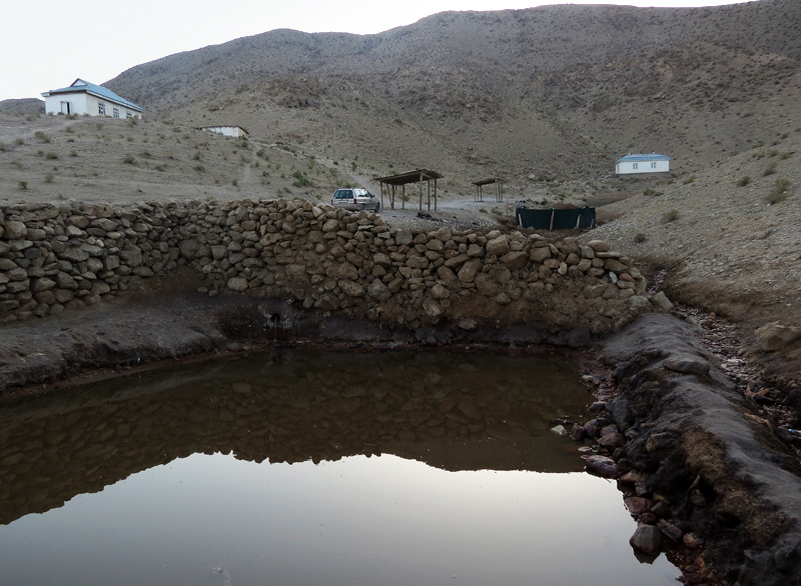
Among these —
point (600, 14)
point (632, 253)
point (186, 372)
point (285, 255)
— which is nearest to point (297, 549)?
point (186, 372)

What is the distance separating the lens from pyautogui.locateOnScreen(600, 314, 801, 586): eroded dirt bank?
14.3 ft

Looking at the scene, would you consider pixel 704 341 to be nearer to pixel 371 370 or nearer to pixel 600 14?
pixel 371 370

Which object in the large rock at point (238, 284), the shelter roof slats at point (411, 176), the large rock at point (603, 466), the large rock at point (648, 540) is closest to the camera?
the large rock at point (648, 540)

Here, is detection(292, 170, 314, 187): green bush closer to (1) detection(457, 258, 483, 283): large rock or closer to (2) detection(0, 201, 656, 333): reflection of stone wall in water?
(2) detection(0, 201, 656, 333): reflection of stone wall in water

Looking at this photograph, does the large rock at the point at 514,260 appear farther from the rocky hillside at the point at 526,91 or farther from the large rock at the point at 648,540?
the rocky hillside at the point at 526,91

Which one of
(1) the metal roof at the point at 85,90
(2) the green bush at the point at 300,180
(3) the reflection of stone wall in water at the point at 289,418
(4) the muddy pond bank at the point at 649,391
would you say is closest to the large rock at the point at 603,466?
(4) the muddy pond bank at the point at 649,391

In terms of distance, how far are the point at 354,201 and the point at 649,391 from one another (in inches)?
672

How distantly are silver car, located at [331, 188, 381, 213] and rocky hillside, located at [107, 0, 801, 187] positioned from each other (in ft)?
64.9

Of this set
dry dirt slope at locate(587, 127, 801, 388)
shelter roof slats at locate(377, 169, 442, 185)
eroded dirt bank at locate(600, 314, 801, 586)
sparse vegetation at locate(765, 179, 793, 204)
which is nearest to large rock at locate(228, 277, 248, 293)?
eroded dirt bank at locate(600, 314, 801, 586)

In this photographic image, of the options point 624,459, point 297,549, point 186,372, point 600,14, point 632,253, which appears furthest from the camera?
point 600,14

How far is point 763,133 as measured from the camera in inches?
1842

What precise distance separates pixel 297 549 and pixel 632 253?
589 inches

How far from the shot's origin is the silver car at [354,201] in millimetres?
23016

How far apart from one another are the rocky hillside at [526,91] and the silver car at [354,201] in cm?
1979
